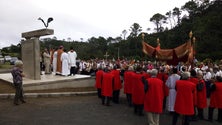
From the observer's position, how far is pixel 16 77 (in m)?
12.8

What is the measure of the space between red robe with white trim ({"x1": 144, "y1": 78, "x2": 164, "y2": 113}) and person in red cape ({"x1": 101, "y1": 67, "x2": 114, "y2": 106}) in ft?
12.8

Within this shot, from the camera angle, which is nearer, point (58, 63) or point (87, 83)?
point (87, 83)

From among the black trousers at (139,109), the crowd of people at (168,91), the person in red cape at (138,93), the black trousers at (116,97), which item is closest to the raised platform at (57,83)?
the crowd of people at (168,91)

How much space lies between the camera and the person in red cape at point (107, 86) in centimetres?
1376

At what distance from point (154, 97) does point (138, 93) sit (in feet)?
7.32

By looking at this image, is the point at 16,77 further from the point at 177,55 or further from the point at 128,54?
the point at 128,54

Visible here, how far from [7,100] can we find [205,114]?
811 cm

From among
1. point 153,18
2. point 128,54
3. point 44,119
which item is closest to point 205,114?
point 44,119

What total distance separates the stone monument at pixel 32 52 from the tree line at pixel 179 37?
16.6m

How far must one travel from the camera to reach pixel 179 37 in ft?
188

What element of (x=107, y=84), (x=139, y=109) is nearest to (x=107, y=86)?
(x=107, y=84)

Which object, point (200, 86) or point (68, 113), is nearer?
point (200, 86)

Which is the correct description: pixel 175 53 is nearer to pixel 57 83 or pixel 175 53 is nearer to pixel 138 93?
pixel 138 93

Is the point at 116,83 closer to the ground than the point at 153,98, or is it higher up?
higher up
